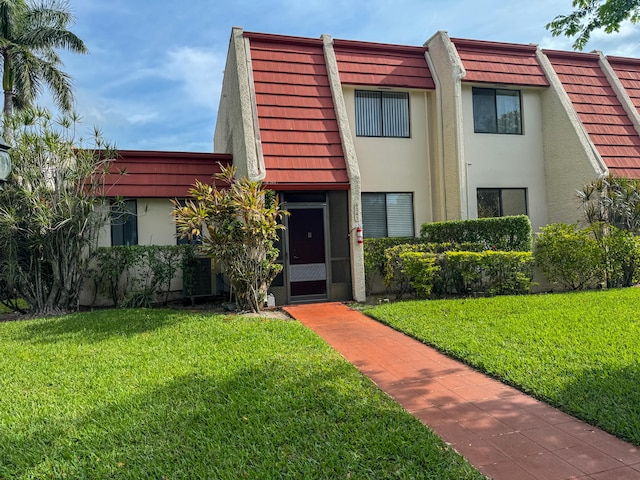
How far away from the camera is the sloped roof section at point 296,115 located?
10.1 meters

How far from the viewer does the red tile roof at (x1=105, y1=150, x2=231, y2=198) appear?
35.4 feet

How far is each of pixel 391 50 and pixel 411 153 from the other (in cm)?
322

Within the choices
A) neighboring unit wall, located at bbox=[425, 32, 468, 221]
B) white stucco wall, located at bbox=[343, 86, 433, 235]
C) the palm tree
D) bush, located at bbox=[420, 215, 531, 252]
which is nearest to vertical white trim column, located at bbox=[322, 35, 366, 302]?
white stucco wall, located at bbox=[343, 86, 433, 235]

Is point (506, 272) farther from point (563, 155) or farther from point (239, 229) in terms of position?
point (239, 229)

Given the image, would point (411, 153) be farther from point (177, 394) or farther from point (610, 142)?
point (177, 394)

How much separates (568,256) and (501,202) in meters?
2.97

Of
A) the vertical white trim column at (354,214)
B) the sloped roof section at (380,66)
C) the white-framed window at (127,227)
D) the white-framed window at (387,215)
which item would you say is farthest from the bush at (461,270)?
the white-framed window at (127,227)

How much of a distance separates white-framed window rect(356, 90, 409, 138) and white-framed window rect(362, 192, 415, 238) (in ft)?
6.01

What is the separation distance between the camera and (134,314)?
29.4 feet

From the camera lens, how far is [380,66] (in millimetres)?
12344

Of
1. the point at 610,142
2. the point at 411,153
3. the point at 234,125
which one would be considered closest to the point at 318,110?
the point at 234,125

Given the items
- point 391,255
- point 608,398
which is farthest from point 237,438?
point 391,255

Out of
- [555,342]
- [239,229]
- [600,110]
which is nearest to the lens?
[555,342]

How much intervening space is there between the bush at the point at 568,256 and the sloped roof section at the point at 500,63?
498 centimetres
